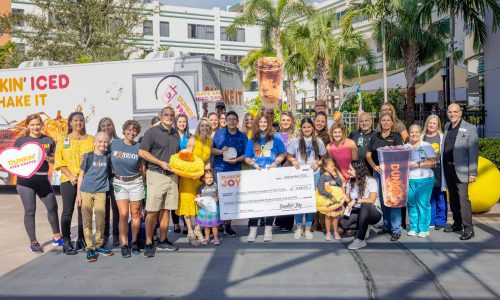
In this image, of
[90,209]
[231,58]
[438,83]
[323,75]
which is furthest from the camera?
[231,58]

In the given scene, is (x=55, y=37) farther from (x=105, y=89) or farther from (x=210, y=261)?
(x=210, y=261)

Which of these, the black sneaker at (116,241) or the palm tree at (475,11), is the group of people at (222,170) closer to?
the black sneaker at (116,241)

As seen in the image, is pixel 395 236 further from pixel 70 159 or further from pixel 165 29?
pixel 165 29

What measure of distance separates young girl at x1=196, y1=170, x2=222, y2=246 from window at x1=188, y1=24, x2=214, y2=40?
166ft

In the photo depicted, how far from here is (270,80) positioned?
9250 millimetres

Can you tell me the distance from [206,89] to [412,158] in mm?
5350

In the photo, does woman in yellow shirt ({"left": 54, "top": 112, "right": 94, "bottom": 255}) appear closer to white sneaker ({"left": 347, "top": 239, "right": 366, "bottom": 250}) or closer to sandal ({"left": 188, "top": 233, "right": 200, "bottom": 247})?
sandal ({"left": 188, "top": 233, "right": 200, "bottom": 247})

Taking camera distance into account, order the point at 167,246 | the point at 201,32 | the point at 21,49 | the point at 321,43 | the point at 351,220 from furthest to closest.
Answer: the point at 201,32, the point at 21,49, the point at 321,43, the point at 351,220, the point at 167,246

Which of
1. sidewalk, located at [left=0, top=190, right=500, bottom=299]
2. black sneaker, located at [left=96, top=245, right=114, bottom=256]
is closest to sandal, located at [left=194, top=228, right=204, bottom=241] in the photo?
sidewalk, located at [left=0, top=190, right=500, bottom=299]

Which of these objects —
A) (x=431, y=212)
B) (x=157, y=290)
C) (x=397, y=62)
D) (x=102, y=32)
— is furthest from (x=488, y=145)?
(x=102, y=32)

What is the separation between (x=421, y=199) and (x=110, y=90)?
7554 mm

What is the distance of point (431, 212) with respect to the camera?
8.21m

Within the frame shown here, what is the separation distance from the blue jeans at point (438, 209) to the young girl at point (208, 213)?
3.29 m

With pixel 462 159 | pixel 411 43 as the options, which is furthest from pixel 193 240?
pixel 411 43
